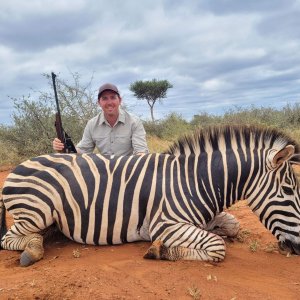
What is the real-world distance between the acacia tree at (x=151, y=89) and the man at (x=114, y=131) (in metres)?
22.7

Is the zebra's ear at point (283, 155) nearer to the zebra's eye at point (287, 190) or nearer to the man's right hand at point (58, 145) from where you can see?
the zebra's eye at point (287, 190)

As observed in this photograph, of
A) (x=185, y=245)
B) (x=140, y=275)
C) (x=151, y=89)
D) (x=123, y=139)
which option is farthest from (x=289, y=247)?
(x=151, y=89)

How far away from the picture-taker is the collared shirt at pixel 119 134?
5.52 meters

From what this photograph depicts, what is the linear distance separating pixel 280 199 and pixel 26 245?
234 centimetres

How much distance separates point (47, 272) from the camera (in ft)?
10.4

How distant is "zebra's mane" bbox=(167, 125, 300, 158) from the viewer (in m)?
3.79

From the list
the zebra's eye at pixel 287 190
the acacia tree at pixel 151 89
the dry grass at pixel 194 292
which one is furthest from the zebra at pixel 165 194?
the acacia tree at pixel 151 89

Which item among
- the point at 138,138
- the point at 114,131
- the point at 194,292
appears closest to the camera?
the point at 194,292

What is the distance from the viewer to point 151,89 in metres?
28.2

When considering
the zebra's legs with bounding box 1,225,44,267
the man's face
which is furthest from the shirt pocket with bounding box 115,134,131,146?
the zebra's legs with bounding box 1,225,44,267

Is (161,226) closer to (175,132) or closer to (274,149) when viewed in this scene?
(274,149)

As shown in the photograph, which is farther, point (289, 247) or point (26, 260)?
point (289, 247)

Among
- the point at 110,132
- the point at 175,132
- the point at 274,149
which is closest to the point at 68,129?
the point at 110,132

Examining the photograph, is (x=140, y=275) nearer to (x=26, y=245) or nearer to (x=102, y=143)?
(x=26, y=245)
